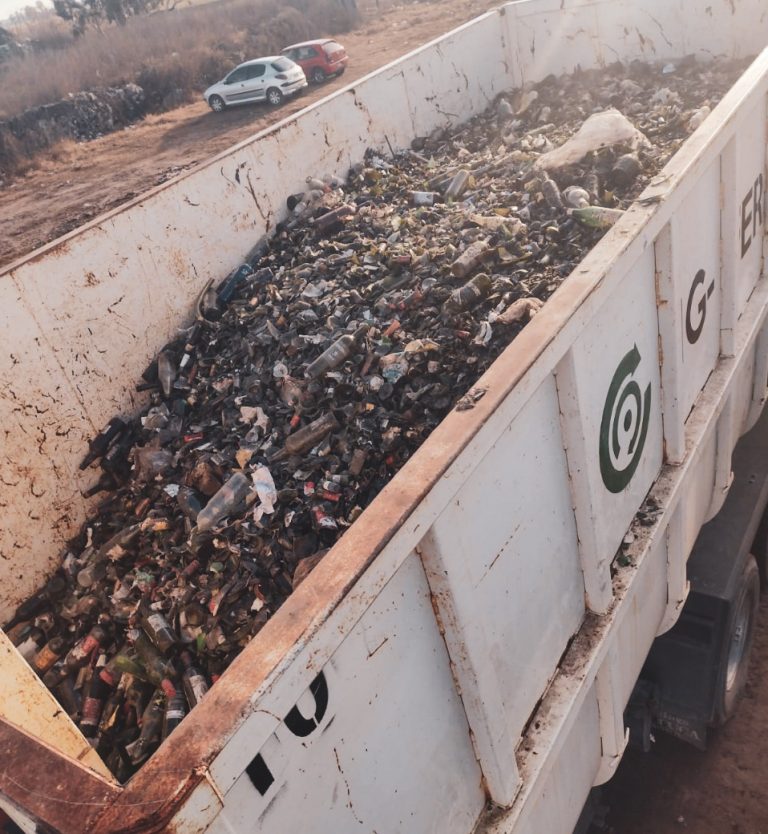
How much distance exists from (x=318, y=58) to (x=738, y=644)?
14.2 m

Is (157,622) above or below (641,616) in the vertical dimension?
above

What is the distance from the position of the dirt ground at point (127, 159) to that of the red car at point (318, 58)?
252 millimetres

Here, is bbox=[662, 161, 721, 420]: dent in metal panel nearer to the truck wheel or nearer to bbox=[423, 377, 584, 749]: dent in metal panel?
bbox=[423, 377, 584, 749]: dent in metal panel

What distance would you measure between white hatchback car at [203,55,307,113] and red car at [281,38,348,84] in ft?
1.41

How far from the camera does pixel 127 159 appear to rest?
12.3 meters

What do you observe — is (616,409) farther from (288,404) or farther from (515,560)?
(288,404)

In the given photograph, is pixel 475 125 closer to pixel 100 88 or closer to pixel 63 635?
pixel 63 635

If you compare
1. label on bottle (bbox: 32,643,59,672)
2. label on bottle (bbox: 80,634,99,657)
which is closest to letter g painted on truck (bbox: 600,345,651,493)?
label on bottle (bbox: 80,634,99,657)

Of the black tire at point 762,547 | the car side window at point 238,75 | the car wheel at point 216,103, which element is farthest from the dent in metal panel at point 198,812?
the car wheel at point 216,103

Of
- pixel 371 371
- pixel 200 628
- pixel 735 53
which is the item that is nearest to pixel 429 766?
pixel 200 628

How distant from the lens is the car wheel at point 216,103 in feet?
45.5

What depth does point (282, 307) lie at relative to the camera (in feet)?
11.3

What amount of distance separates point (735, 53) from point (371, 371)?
487cm

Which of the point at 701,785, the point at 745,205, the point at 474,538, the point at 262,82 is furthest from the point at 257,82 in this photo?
the point at 474,538
